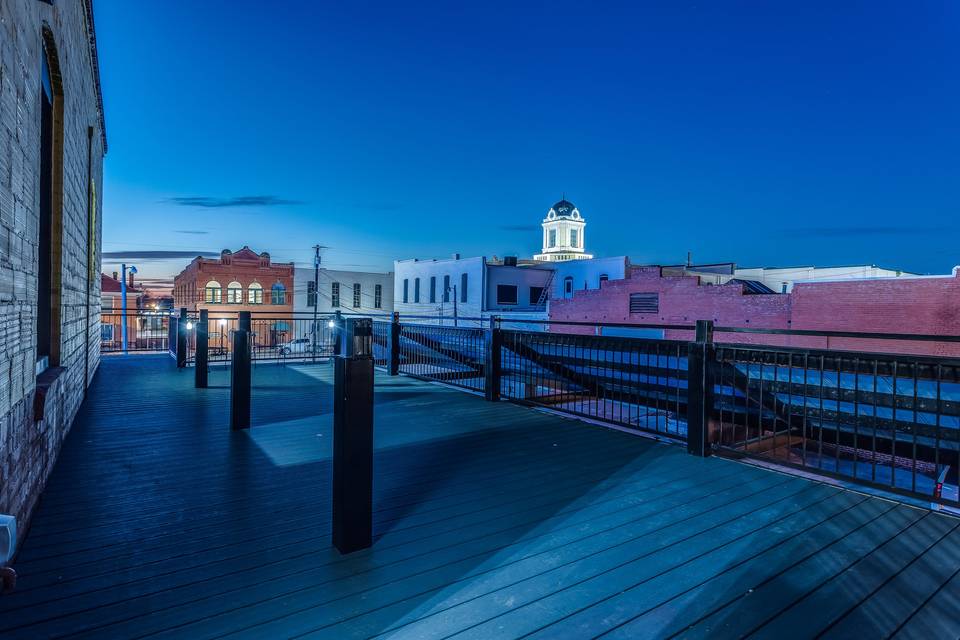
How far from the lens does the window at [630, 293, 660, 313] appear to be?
28.4 m

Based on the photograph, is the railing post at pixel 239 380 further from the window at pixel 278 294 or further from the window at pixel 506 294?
the window at pixel 278 294

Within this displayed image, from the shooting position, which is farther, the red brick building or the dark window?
the red brick building

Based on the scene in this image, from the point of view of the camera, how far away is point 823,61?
1529 inches

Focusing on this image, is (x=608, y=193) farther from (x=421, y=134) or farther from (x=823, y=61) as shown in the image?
(x=421, y=134)

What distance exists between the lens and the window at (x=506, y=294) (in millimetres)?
35125

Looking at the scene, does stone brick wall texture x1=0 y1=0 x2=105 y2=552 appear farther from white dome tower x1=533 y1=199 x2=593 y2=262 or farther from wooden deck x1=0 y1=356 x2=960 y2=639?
white dome tower x1=533 y1=199 x2=593 y2=262

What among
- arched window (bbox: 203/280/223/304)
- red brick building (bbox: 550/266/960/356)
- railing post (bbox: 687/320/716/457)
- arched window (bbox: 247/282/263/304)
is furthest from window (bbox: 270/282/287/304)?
railing post (bbox: 687/320/716/457)

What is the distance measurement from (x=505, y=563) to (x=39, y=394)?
2.78m

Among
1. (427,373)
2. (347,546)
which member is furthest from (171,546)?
(427,373)

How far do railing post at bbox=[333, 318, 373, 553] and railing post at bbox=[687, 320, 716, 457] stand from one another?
292 centimetres

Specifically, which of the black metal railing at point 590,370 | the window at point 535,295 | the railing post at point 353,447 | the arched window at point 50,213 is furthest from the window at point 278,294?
the railing post at point 353,447

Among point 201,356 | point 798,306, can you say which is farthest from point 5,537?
point 798,306

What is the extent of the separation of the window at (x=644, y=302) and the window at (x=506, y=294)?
352 inches

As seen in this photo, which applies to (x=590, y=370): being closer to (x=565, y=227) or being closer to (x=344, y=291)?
(x=344, y=291)
